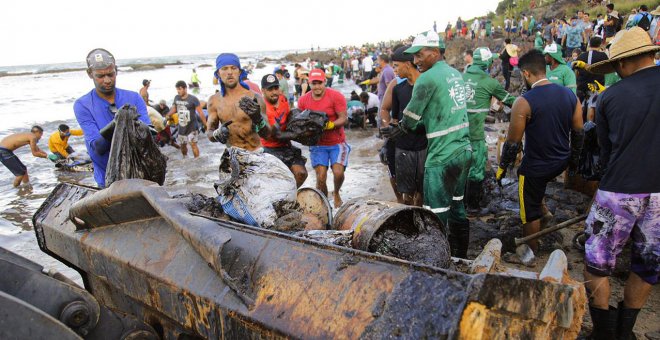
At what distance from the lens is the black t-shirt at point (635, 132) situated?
2.51 m

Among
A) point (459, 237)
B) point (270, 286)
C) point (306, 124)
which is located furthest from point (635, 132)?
point (306, 124)

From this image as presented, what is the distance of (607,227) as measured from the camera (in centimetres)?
268

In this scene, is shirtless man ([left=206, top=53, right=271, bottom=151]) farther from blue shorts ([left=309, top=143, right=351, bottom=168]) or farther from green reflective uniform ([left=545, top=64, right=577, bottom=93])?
green reflective uniform ([left=545, top=64, right=577, bottom=93])

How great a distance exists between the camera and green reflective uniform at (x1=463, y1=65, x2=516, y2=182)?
16.2ft

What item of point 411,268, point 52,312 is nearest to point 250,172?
point 52,312

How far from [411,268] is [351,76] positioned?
32.4 metres

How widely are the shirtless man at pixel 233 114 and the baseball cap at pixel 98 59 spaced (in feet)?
3.22

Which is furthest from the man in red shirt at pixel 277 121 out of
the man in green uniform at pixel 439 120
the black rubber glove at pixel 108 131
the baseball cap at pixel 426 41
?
the black rubber glove at pixel 108 131

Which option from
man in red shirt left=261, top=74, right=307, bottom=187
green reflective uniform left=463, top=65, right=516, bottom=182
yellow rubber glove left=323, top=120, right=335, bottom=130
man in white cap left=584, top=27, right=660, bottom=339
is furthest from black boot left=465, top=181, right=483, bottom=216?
man in white cap left=584, top=27, right=660, bottom=339

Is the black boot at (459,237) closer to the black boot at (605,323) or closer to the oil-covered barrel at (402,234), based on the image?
the black boot at (605,323)

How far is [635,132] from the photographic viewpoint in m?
2.56

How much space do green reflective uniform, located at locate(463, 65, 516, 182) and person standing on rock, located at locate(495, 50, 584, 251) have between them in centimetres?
100

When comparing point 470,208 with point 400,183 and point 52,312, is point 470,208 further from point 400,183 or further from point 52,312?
point 52,312

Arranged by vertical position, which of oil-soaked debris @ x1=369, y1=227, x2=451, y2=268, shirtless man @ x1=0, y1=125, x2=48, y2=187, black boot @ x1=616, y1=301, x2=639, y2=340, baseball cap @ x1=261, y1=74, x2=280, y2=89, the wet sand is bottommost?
the wet sand
